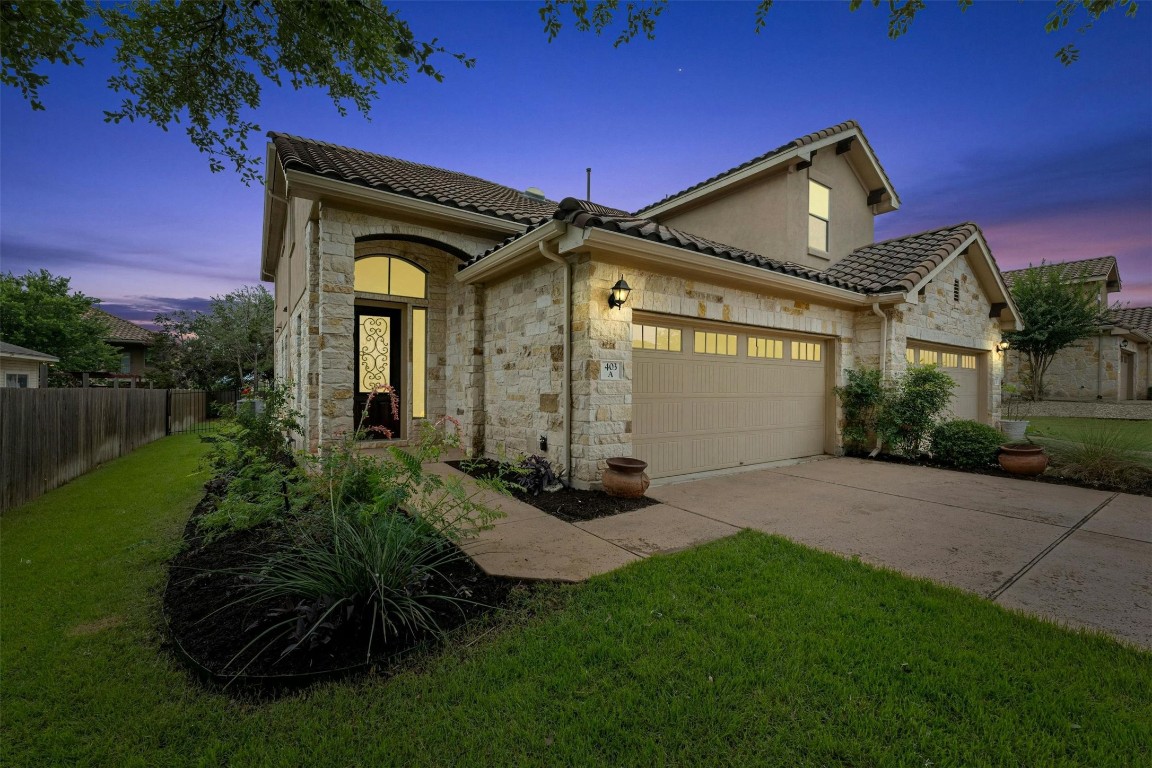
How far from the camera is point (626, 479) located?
5.32 m

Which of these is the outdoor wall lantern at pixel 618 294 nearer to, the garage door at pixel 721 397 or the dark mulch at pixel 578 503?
the garage door at pixel 721 397

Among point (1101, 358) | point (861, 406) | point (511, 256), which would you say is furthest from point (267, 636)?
point (1101, 358)

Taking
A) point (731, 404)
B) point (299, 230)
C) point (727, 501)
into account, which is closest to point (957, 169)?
point (731, 404)

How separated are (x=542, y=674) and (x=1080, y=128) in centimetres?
1496

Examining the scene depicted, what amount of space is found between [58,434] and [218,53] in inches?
252

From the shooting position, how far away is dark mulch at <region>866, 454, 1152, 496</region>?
6047mm

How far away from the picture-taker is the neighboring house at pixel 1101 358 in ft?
60.1

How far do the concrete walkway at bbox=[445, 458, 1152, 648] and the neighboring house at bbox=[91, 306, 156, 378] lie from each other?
27.1 meters

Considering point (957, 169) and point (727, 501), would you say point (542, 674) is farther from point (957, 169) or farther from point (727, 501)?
point (957, 169)

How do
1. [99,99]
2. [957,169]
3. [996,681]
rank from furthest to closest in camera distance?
1. [957,169]
2. [99,99]
3. [996,681]

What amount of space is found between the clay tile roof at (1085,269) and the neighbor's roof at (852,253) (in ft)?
47.7

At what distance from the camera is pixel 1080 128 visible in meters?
9.85

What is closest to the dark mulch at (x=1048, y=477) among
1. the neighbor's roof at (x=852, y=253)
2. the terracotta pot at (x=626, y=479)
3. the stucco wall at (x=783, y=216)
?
the neighbor's roof at (x=852, y=253)

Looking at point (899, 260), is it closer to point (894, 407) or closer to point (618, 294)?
point (894, 407)
